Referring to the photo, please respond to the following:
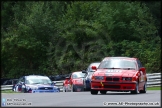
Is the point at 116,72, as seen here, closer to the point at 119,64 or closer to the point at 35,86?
the point at 119,64

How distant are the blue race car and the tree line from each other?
1432 centimetres

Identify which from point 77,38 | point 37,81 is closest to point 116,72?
point 37,81

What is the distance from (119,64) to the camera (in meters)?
22.8

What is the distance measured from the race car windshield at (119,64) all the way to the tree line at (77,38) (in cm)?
2051

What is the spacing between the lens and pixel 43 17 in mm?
51094

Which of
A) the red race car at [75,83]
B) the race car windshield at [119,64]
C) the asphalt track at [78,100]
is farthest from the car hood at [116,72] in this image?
the red race car at [75,83]

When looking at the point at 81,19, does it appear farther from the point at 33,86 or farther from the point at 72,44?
the point at 33,86

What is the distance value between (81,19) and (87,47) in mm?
2983

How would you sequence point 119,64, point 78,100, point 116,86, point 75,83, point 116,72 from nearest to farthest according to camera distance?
point 78,100, point 116,86, point 116,72, point 119,64, point 75,83

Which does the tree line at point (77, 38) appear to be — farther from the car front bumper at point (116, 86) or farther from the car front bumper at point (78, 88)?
the car front bumper at point (116, 86)

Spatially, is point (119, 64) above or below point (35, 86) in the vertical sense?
above

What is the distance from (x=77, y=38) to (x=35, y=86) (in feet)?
65.0

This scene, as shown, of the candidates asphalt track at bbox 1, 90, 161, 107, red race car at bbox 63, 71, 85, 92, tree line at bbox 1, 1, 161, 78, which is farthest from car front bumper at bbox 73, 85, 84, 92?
asphalt track at bbox 1, 90, 161, 107

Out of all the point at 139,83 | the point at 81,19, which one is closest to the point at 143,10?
the point at 81,19
